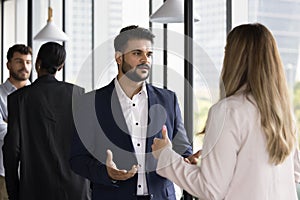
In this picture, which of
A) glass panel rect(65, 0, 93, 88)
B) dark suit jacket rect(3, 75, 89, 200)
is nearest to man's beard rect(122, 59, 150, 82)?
dark suit jacket rect(3, 75, 89, 200)

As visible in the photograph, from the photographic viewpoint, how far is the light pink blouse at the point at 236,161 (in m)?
2.18

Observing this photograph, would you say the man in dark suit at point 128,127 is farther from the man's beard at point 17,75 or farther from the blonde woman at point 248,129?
the man's beard at point 17,75

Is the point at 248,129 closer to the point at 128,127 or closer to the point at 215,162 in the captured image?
the point at 215,162

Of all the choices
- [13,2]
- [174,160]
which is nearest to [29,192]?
[174,160]

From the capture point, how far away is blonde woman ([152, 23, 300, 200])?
218cm

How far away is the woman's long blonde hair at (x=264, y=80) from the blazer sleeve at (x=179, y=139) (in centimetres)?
54

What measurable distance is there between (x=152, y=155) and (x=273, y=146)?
63cm

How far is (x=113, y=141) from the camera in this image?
2.69m

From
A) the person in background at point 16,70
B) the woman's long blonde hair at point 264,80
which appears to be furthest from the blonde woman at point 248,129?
the person in background at point 16,70

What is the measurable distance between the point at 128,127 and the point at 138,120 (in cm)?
5

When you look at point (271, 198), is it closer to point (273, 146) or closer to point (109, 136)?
point (273, 146)

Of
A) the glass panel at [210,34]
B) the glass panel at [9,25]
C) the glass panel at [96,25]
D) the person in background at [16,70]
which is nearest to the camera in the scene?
the glass panel at [210,34]

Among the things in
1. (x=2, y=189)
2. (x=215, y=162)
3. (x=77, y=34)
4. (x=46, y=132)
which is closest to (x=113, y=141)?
(x=215, y=162)

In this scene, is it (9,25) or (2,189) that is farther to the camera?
(9,25)
